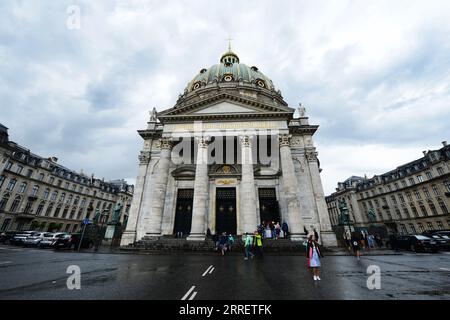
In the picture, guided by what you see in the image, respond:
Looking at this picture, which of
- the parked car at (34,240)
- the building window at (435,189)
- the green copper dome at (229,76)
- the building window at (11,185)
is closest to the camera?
the parked car at (34,240)

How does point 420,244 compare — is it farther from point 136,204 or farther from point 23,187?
point 23,187

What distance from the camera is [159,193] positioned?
19938mm

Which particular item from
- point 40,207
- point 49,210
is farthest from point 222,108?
point 49,210

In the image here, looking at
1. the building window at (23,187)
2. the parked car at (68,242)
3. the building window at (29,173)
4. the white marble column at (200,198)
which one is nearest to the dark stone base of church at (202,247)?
the white marble column at (200,198)

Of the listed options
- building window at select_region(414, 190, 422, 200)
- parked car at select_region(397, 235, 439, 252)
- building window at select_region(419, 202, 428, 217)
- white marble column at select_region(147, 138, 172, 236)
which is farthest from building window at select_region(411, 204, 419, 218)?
white marble column at select_region(147, 138, 172, 236)

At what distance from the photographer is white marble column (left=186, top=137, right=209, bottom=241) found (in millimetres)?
17433

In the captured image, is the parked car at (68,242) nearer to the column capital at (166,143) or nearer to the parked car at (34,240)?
the parked car at (34,240)

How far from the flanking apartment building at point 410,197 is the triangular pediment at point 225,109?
65.7 feet

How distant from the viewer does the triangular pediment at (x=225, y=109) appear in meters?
21.9

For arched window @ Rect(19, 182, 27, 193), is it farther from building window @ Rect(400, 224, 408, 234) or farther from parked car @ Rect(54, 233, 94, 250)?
building window @ Rect(400, 224, 408, 234)

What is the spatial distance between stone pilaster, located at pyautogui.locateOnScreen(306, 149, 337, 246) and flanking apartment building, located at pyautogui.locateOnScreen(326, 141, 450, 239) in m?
10.6

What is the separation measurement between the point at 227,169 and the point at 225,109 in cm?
716
